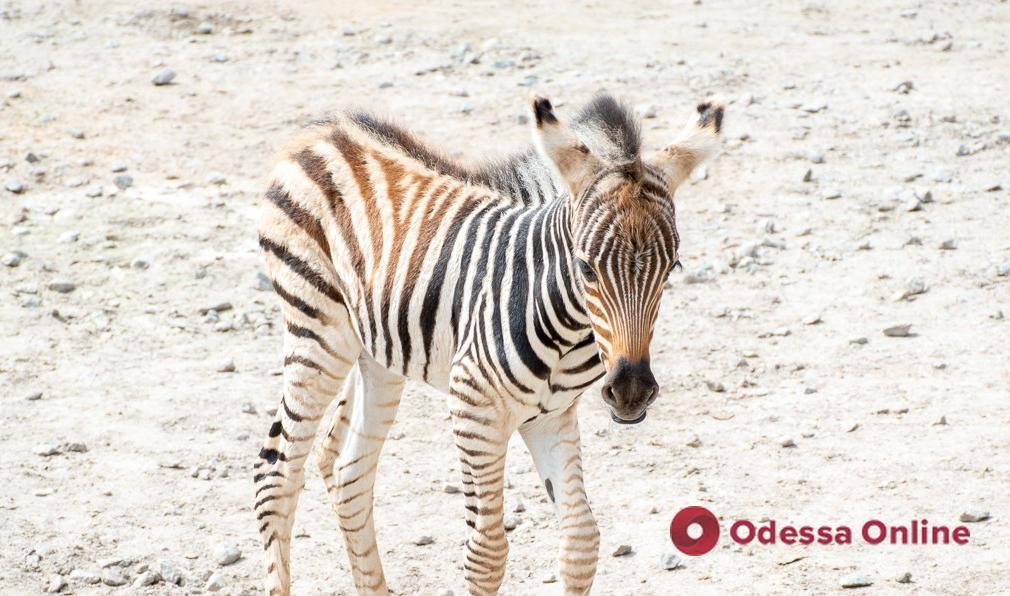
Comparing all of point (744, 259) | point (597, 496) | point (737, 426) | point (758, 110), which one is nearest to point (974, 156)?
point (758, 110)

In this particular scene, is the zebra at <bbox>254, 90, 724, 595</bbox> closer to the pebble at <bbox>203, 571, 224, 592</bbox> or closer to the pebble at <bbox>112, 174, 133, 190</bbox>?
the pebble at <bbox>203, 571, 224, 592</bbox>

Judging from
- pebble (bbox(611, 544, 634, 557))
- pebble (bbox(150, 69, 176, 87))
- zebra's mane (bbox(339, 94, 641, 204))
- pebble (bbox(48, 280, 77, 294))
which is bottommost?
pebble (bbox(48, 280, 77, 294))

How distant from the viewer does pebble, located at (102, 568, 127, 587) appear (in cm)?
560

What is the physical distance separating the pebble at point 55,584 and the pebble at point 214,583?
63 centimetres

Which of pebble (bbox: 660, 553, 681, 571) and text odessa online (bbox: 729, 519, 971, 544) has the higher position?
text odessa online (bbox: 729, 519, 971, 544)

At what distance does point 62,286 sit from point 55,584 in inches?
134

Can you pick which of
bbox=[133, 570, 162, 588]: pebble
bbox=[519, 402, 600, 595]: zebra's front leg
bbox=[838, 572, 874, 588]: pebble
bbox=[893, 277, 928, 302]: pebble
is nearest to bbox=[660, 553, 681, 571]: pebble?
bbox=[838, 572, 874, 588]: pebble

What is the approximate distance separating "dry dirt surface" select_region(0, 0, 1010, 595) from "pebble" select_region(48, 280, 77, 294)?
0.08m

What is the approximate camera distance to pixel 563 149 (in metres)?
4.26

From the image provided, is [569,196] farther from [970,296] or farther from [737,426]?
[970,296]

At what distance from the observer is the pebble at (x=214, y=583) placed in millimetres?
5586

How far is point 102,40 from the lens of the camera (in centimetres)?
1315

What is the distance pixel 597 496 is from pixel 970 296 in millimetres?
3187

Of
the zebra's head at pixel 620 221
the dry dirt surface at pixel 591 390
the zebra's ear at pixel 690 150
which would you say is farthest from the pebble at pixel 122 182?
the zebra's ear at pixel 690 150
